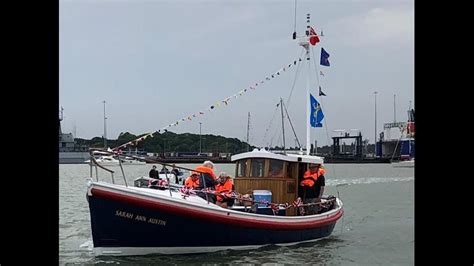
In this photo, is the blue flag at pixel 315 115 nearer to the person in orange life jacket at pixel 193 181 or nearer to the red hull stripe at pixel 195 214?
the red hull stripe at pixel 195 214

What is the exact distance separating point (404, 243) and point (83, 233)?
9855 mm

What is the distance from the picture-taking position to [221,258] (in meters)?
13.1

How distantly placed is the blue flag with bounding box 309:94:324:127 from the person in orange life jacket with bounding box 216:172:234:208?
4672 mm

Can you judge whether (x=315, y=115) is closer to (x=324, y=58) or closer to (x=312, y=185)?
(x=324, y=58)

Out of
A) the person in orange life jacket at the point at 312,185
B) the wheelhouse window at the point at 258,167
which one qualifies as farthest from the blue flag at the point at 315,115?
the wheelhouse window at the point at 258,167

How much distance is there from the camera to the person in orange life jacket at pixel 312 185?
15.5m

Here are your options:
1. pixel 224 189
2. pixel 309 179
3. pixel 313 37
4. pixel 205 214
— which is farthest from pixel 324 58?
pixel 205 214

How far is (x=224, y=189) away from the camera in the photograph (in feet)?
45.8

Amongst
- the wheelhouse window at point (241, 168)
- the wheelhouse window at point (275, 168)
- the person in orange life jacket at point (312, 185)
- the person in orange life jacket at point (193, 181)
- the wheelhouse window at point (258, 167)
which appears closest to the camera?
the person in orange life jacket at point (193, 181)

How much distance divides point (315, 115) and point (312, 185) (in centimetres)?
304

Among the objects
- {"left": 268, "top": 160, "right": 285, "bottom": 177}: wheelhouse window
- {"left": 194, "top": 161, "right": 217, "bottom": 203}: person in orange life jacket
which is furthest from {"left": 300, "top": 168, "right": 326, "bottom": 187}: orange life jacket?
{"left": 194, "top": 161, "right": 217, "bottom": 203}: person in orange life jacket

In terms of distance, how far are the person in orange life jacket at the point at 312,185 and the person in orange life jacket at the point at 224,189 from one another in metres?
2.43
